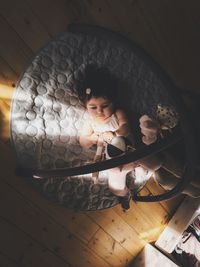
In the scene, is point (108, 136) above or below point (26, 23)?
below

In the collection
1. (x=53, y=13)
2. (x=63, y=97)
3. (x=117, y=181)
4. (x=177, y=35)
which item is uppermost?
(x=177, y=35)

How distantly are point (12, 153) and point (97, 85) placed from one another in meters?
0.59

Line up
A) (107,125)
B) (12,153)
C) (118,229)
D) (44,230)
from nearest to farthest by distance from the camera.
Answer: (107,125), (12,153), (44,230), (118,229)

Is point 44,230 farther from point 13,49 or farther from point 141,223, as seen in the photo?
point 13,49

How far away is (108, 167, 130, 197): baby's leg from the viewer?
1643mm

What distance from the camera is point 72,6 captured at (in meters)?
1.71

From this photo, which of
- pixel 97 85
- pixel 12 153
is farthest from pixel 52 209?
pixel 97 85

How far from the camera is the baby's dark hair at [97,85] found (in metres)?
1.44

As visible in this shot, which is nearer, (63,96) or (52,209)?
(63,96)

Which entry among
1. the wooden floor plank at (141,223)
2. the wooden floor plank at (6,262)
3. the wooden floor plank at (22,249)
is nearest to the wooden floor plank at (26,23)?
the wooden floor plank at (22,249)

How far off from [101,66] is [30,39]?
0.34 metres

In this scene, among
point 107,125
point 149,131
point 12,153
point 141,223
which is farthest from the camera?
point 141,223

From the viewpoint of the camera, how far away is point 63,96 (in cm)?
153

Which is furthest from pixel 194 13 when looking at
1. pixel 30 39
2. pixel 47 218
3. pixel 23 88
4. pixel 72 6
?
pixel 47 218
